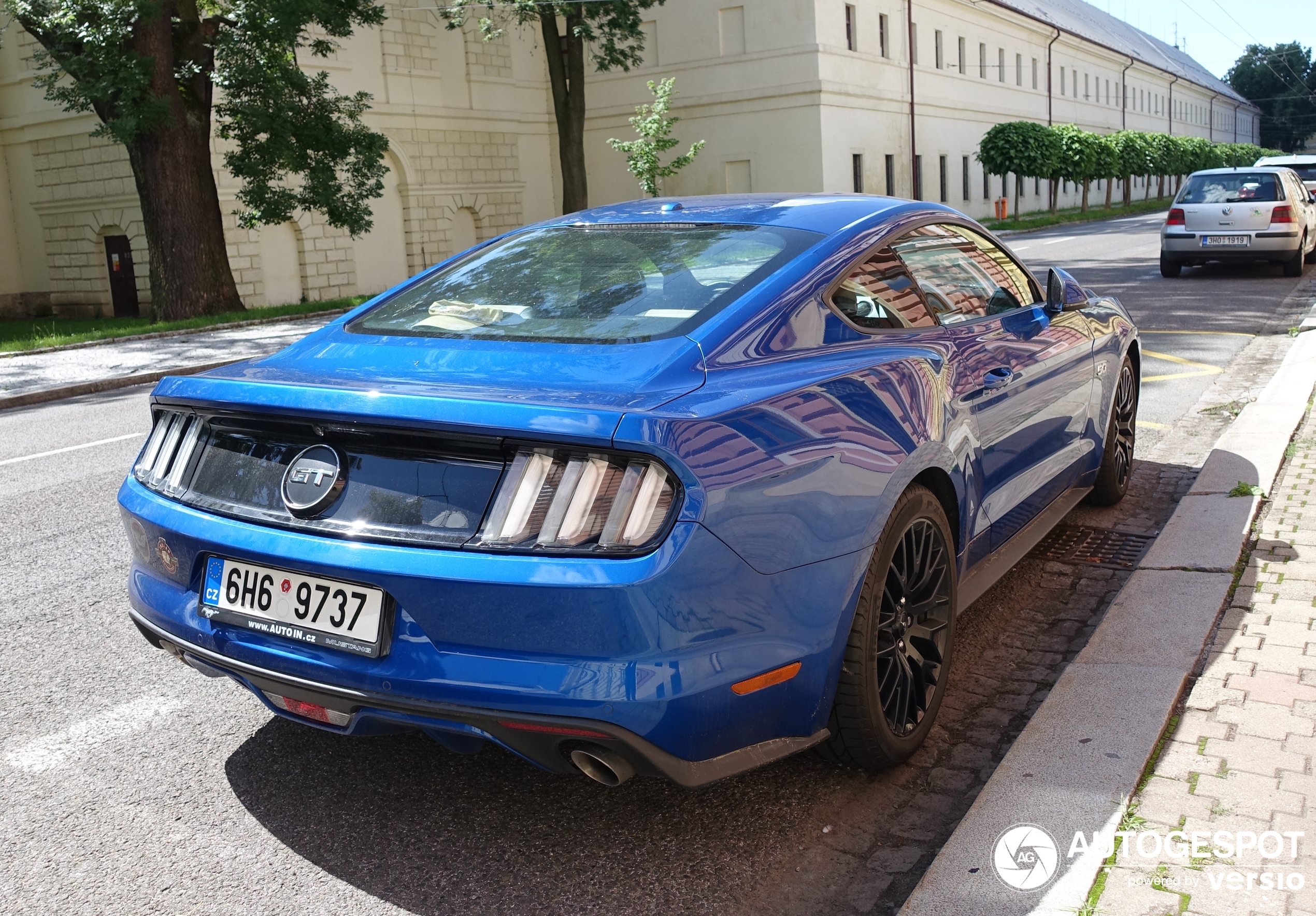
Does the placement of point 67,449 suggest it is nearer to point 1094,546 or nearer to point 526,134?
point 1094,546

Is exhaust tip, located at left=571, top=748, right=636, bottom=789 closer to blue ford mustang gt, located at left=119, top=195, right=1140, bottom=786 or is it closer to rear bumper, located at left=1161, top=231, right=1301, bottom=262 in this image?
blue ford mustang gt, located at left=119, top=195, right=1140, bottom=786

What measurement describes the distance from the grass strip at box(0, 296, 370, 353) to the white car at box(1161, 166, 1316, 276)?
14.4 m

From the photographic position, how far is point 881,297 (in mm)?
3484

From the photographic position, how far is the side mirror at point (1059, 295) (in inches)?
179

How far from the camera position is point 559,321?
10.4 ft

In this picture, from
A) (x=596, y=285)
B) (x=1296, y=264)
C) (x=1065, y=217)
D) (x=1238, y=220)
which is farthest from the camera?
(x=1065, y=217)

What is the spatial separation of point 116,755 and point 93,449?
19.5 ft

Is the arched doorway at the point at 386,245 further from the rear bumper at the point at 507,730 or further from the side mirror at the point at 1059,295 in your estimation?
the rear bumper at the point at 507,730

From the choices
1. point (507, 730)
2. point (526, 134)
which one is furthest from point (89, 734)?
point (526, 134)

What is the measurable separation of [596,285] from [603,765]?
142 cm

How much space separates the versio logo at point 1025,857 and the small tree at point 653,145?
113 feet

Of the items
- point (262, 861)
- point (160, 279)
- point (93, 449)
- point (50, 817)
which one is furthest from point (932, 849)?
point (160, 279)

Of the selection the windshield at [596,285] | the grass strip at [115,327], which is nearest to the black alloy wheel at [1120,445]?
the windshield at [596,285]

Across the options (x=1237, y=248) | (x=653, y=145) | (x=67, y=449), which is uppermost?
(x=653, y=145)
